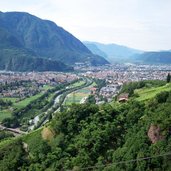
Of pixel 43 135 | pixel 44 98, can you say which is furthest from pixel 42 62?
pixel 43 135

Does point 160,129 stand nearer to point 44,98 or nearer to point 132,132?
point 132,132

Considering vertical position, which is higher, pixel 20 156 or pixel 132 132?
pixel 132 132

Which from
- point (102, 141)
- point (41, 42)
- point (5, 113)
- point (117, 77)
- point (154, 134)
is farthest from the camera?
point (41, 42)

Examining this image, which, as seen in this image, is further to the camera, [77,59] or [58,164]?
[77,59]

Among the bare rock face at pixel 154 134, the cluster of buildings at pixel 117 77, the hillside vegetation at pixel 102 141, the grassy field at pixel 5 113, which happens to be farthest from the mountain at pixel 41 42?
the bare rock face at pixel 154 134

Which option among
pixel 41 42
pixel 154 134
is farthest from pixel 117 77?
pixel 41 42

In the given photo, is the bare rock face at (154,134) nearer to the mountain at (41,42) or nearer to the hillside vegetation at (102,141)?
the hillside vegetation at (102,141)

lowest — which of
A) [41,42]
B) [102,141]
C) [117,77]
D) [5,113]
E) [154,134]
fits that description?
[5,113]

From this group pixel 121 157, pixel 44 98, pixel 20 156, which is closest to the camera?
pixel 121 157

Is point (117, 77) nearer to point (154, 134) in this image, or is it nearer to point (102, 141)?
point (102, 141)
